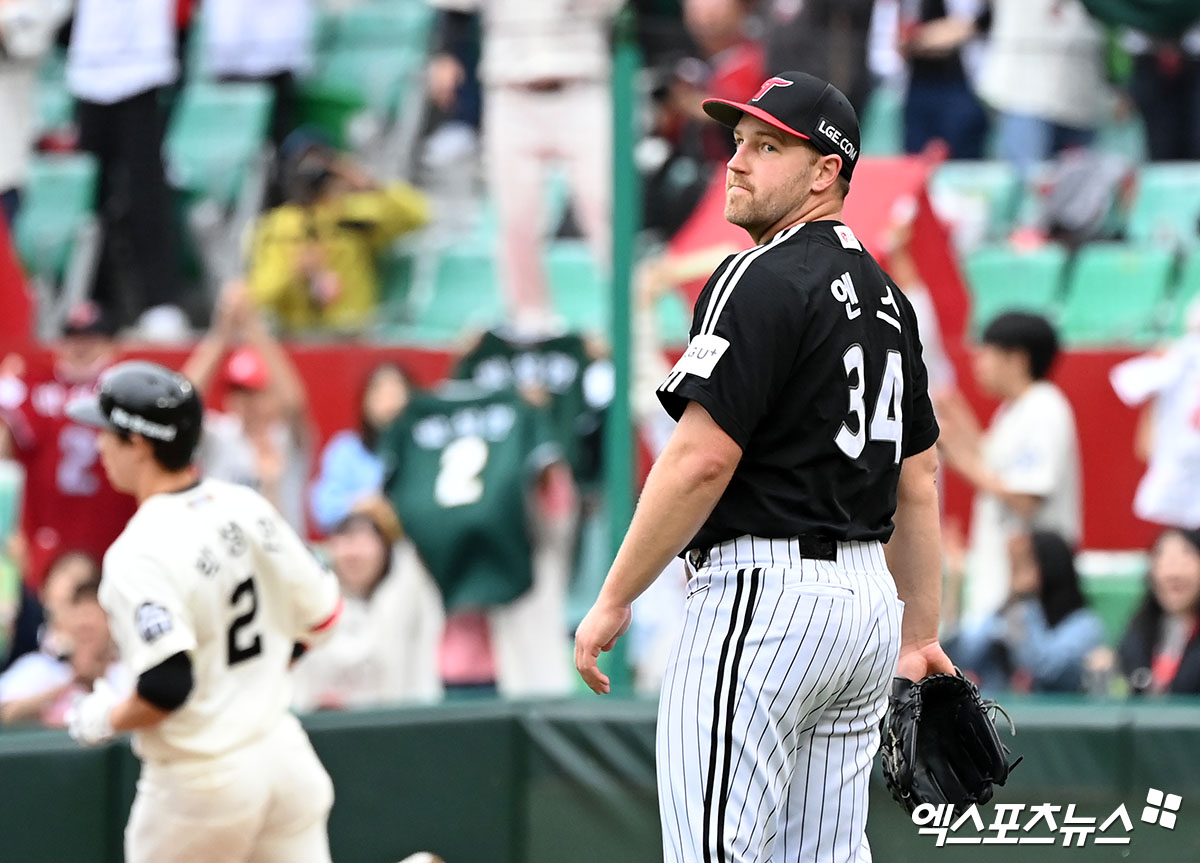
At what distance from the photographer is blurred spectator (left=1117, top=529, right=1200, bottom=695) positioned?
5074 mm

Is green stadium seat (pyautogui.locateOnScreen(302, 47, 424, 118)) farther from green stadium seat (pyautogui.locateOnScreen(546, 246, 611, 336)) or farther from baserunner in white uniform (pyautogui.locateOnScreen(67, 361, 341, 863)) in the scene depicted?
baserunner in white uniform (pyautogui.locateOnScreen(67, 361, 341, 863))

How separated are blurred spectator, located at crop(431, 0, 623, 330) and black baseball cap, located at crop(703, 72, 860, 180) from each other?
3018mm

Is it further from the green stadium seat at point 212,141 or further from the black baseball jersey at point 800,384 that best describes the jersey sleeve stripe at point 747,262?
the green stadium seat at point 212,141

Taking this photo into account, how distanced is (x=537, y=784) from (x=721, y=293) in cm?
205

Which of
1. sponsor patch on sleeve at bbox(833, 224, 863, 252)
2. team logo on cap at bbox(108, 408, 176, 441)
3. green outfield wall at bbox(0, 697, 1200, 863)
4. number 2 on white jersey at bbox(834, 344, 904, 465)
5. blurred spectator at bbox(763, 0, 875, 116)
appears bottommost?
green outfield wall at bbox(0, 697, 1200, 863)

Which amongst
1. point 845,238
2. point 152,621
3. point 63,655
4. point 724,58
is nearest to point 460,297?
point 724,58

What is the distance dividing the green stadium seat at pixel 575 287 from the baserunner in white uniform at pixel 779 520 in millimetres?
3545

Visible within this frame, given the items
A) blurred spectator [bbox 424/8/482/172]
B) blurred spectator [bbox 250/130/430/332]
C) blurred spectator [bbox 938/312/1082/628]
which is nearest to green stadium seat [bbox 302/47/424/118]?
blurred spectator [bbox 424/8/482/172]

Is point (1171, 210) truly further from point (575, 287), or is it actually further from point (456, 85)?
point (456, 85)

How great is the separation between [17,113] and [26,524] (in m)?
2.58

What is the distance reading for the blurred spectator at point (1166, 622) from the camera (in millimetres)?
5074

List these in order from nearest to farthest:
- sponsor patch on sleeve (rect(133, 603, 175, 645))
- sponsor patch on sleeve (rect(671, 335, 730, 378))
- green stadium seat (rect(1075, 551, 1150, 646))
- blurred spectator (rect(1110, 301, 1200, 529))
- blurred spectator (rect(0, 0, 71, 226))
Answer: sponsor patch on sleeve (rect(671, 335, 730, 378))
sponsor patch on sleeve (rect(133, 603, 175, 645))
green stadium seat (rect(1075, 551, 1150, 646))
blurred spectator (rect(1110, 301, 1200, 529))
blurred spectator (rect(0, 0, 71, 226))

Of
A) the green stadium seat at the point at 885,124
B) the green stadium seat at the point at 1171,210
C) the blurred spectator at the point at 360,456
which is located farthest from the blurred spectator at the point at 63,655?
the green stadium seat at the point at 1171,210

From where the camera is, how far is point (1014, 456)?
5656 millimetres
